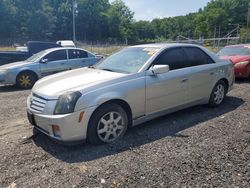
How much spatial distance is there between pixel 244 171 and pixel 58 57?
27.0ft

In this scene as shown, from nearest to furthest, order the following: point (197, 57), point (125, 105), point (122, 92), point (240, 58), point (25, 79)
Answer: point (122, 92) < point (125, 105) < point (197, 57) < point (25, 79) < point (240, 58)

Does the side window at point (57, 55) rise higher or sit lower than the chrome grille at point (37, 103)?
higher

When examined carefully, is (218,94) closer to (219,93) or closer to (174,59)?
(219,93)

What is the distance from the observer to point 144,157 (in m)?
3.76

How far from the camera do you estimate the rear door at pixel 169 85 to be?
4.64 metres

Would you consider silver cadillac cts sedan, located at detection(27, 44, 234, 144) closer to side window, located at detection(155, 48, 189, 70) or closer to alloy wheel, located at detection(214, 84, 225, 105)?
side window, located at detection(155, 48, 189, 70)

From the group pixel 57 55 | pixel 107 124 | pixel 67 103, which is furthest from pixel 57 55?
pixel 67 103

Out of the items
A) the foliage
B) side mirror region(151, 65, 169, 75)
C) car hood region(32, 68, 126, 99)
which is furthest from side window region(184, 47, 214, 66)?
the foliage

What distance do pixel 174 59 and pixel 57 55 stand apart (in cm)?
614

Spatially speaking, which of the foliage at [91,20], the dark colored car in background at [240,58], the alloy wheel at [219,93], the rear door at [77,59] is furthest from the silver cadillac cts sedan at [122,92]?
the foliage at [91,20]

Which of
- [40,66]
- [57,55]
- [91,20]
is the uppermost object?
[91,20]

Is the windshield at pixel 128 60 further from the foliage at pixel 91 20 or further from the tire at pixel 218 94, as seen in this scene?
the foliage at pixel 91 20

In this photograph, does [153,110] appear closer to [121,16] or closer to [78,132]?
[78,132]

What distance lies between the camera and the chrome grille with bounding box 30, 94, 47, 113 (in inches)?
157
